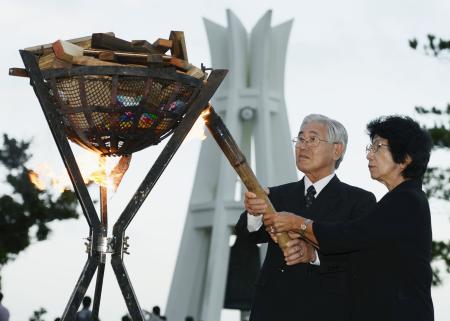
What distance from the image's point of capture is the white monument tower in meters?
36.2

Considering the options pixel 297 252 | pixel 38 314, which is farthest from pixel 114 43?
Answer: pixel 38 314

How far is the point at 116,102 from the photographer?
5.95m

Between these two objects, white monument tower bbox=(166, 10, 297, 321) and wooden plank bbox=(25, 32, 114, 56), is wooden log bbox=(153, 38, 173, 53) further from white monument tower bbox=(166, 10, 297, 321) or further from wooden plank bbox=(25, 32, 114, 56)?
white monument tower bbox=(166, 10, 297, 321)

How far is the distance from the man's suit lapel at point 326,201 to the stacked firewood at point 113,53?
0.99 m

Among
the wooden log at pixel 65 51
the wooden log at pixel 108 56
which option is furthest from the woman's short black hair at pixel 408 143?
the wooden log at pixel 65 51

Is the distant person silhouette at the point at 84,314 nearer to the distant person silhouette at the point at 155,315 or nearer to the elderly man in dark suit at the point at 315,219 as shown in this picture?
the distant person silhouette at the point at 155,315

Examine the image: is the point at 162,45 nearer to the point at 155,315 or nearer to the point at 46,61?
the point at 46,61

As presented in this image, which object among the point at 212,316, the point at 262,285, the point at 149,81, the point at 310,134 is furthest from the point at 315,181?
the point at 212,316

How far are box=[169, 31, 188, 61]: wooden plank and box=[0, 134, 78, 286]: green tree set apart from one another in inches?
744

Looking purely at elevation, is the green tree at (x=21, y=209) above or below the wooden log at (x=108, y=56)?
above

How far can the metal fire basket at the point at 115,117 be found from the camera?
5949 millimetres

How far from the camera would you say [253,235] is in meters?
6.14

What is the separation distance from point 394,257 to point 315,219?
0.83m

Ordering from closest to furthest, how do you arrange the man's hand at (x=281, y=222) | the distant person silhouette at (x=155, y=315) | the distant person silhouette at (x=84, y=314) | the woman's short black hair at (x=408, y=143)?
the woman's short black hair at (x=408, y=143) → the man's hand at (x=281, y=222) → the distant person silhouette at (x=84, y=314) → the distant person silhouette at (x=155, y=315)
